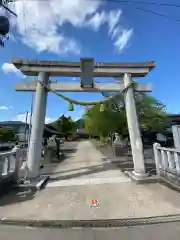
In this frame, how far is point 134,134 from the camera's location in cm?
607

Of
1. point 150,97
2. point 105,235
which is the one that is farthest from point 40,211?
point 150,97

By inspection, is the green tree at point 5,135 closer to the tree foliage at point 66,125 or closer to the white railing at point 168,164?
the tree foliage at point 66,125

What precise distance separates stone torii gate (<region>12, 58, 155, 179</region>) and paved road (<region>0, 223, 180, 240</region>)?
117 inches

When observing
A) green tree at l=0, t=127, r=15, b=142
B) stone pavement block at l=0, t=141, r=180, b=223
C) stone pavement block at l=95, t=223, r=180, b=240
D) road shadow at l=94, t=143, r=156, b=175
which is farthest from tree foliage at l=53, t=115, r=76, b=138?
stone pavement block at l=95, t=223, r=180, b=240

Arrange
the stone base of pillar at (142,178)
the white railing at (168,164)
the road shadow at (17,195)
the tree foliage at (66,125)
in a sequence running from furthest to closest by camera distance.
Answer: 1. the tree foliage at (66,125)
2. the stone base of pillar at (142,178)
3. the white railing at (168,164)
4. the road shadow at (17,195)

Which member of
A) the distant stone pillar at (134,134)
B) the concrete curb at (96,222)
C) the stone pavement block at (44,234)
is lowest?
the stone pavement block at (44,234)

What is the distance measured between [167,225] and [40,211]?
236cm

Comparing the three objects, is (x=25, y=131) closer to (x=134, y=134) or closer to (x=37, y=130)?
(x=37, y=130)

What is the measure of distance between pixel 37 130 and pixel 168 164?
4.29m

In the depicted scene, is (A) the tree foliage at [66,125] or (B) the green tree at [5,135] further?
(A) the tree foliage at [66,125]

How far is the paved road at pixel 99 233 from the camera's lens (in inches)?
104

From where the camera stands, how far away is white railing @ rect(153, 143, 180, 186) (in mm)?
4742

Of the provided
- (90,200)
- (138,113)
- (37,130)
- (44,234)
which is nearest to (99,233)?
(44,234)

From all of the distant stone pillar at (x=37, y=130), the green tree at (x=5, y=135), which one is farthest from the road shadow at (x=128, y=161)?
the green tree at (x=5, y=135)
